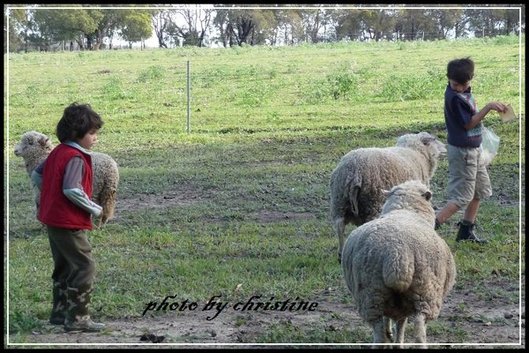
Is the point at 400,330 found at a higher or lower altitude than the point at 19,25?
lower

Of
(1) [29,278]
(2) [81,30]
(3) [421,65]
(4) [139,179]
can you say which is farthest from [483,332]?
(3) [421,65]

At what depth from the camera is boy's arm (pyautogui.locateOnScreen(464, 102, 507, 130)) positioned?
7648 mm

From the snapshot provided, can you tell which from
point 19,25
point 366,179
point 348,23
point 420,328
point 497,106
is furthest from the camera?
point 348,23

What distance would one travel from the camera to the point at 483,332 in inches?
221

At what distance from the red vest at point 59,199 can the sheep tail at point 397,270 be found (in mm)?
2198

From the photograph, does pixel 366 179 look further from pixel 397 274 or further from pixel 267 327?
pixel 397 274

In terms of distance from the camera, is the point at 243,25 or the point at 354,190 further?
the point at 243,25

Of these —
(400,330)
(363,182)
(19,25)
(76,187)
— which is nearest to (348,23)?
(19,25)

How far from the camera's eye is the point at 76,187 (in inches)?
219

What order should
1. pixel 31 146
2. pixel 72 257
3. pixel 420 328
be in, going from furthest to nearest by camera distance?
pixel 31 146, pixel 72 257, pixel 420 328

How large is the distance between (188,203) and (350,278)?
5574 mm

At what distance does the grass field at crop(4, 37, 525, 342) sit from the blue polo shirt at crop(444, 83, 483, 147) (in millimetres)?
1047

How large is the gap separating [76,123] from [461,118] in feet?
13.0

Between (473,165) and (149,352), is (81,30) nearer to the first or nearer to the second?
(473,165)
